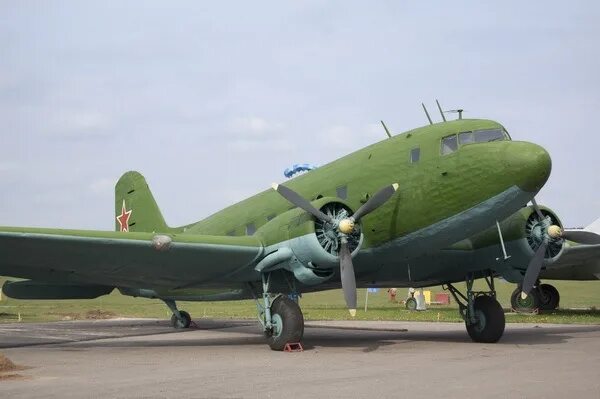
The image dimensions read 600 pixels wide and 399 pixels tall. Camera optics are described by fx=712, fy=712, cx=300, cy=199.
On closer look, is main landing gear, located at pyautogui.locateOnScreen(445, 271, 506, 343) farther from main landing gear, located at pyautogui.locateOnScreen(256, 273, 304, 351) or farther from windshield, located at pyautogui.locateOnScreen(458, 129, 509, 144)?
main landing gear, located at pyautogui.locateOnScreen(256, 273, 304, 351)

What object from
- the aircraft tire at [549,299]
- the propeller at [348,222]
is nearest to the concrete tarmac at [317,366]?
the propeller at [348,222]

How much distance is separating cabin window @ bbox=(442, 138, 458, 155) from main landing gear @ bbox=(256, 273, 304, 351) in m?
4.72

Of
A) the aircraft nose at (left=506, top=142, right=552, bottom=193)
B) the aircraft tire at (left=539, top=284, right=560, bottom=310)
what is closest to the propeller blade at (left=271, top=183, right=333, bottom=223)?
the aircraft nose at (left=506, top=142, right=552, bottom=193)

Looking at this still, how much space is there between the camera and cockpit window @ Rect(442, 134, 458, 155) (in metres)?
15.5

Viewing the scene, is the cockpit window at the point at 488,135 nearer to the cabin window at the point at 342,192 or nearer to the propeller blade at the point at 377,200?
the propeller blade at the point at 377,200

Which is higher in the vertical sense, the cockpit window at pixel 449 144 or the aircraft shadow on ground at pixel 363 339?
the cockpit window at pixel 449 144

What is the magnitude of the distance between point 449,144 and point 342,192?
9.49 feet

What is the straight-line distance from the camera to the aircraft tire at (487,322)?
1717 cm

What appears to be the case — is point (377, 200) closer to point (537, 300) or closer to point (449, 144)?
point (449, 144)

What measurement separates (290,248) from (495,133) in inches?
202

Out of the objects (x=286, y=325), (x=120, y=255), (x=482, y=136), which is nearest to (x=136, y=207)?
(x=120, y=255)

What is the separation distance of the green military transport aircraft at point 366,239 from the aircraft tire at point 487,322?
0.03m

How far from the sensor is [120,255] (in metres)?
15.4

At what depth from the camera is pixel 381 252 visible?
1634 centimetres
